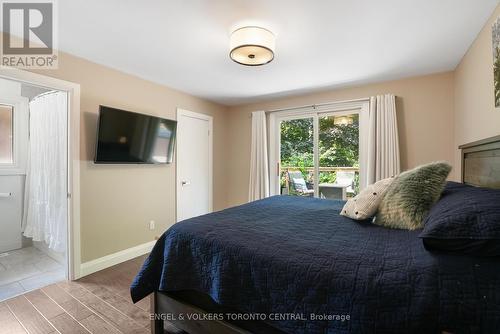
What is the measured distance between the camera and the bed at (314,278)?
0.84m

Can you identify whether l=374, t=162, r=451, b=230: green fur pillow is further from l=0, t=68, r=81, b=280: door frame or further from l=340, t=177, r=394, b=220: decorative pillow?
l=0, t=68, r=81, b=280: door frame

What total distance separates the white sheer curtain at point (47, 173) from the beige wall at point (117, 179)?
0.68 feet

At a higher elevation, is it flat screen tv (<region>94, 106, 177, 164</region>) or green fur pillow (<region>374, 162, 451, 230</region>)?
flat screen tv (<region>94, 106, 177, 164</region>)

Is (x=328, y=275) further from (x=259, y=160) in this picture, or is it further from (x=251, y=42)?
(x=259, y=160)

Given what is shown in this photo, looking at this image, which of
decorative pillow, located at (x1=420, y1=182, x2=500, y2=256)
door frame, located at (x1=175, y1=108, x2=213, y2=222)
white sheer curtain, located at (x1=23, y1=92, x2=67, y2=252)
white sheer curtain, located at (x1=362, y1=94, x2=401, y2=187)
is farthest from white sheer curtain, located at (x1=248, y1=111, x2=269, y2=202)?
decorative pillow, located at (x1=420, y1=182, x2=500, y2=256)

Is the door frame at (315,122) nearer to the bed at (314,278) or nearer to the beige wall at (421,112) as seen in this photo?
the beige wall at (421,112)

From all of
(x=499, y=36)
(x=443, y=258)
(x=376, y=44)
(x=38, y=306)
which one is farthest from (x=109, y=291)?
(x=499, y=36)

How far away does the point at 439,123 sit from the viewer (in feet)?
9.71

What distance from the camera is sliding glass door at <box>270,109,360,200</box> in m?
3.60

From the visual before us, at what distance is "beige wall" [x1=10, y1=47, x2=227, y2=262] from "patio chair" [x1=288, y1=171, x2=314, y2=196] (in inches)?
78.1

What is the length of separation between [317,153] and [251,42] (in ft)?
7.63

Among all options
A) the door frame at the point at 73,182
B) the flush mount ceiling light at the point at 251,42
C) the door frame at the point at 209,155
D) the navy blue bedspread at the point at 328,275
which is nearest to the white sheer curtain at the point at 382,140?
the navy blue bedspread at the point at 328,275

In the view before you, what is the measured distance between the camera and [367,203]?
171 cm

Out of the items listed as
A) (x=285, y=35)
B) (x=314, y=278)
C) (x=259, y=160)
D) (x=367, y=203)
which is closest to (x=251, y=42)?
(x=285, y=35)
